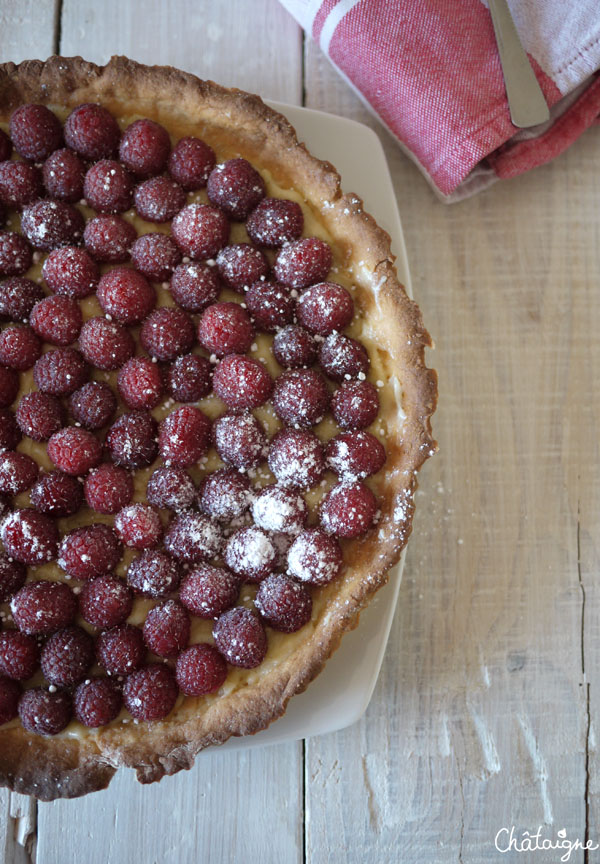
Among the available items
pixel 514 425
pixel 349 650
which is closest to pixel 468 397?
pixel 514 425

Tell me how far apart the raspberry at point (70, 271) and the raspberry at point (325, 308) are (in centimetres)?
40

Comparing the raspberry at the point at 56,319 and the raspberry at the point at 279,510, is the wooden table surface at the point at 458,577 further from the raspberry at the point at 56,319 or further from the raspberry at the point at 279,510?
the raspberry at the point at 56,319

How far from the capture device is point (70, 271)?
4.83 feet

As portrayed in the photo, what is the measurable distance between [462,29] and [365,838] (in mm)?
1740

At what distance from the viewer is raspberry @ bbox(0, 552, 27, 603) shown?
1.41m

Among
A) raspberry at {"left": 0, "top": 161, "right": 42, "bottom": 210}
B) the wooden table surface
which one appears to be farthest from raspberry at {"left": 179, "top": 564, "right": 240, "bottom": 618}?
raspberry at {"left": 0, "top": 161, "right": 42, "bottom": 210}

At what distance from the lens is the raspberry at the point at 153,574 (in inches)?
55.4

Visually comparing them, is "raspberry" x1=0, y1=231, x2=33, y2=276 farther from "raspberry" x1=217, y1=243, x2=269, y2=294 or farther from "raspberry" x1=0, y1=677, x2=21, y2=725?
"raspberry" x1=0, y1=677, x2=21, y2=725

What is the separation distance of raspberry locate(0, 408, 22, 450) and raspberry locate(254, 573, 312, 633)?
52cm

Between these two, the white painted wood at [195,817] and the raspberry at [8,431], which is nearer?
the raspberry at [8,431]

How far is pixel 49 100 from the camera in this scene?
1.57 m

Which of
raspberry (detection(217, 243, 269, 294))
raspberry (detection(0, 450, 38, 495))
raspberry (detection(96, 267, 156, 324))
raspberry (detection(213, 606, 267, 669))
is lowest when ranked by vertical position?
raspberry (detection(213, 606, 267, 669))

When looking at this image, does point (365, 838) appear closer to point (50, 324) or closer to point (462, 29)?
point (50, 324)

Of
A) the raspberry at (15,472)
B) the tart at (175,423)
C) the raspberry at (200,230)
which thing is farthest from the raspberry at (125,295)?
the raspberry at (15,472)
